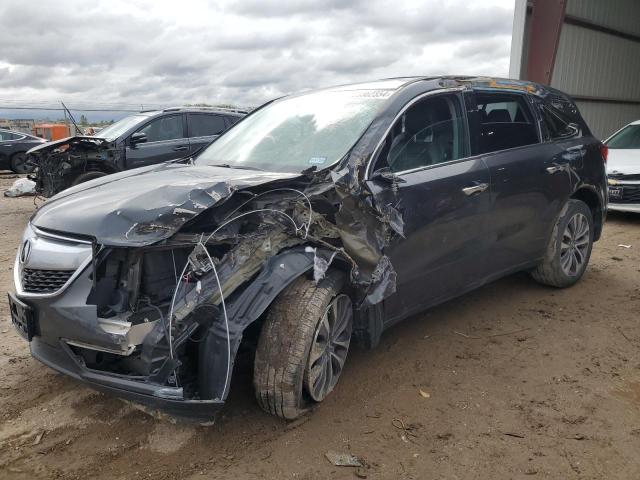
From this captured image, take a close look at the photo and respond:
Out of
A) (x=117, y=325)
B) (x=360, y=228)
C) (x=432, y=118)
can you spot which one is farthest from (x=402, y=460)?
(x=432, y=118)

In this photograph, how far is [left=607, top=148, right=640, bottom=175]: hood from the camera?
7.80 metres

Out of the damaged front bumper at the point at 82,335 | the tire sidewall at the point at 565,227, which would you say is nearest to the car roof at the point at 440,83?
the tire sidewall at the point at 565,227

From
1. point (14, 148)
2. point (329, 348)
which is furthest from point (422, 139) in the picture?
point (14, 148)

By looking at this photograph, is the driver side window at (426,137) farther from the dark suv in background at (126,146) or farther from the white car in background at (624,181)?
the white car in background at (624,181)

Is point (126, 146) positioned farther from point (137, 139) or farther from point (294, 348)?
point (294, 348)

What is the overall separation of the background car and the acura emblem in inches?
554

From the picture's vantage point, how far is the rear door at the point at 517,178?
3.88 meters

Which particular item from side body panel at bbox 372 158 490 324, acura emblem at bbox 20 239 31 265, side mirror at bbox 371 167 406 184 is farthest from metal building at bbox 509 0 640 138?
acura emblem at bbox 20 239 31 265

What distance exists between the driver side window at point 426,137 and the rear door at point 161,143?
6365 millimetres

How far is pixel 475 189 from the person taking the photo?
3654 millimetres

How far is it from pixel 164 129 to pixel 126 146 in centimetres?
78

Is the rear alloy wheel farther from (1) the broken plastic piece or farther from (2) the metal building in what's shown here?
(2) the metal building

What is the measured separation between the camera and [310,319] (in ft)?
8.91

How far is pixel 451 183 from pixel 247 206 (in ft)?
4.60
